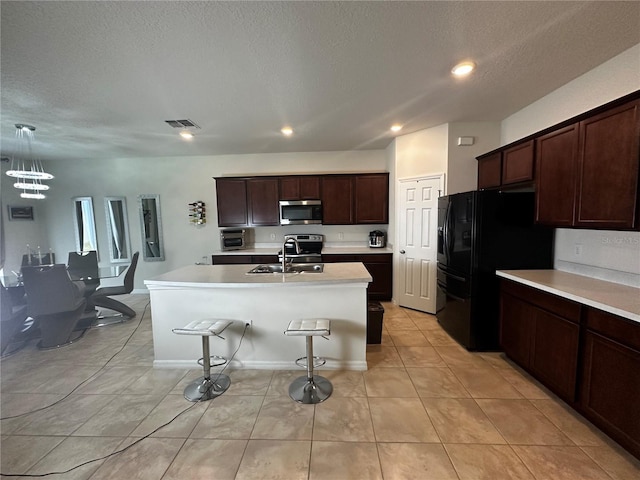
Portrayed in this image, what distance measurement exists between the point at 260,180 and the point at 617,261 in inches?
178

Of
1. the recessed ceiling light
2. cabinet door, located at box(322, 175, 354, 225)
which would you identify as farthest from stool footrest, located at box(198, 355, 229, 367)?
the recessed ceiling light

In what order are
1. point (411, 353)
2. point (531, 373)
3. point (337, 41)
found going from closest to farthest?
point (337, 41) → point (531, 373) → point (411, 353)

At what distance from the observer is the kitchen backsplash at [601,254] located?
1938mm

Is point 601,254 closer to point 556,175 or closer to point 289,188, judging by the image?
point 556,175

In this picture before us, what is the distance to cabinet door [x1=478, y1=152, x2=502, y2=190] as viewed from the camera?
115 inches

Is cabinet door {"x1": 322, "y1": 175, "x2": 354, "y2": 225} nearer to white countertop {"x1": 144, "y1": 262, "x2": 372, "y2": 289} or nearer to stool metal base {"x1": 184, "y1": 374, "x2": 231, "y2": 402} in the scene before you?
white countertop {"x1": 144, "y1": 262, "x2": 372, "y2": 289}

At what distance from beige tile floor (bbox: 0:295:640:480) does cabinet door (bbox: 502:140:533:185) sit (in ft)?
6.16

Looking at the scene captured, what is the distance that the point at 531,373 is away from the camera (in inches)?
87.6

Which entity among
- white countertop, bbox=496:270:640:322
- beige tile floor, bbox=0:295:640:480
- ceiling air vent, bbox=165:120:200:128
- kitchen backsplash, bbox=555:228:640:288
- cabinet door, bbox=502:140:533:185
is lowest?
beige tile floor, bbox=0:295:640:480

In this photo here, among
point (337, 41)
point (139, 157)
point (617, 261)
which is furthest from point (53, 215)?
point (617, 261)

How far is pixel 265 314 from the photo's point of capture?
8.00 ft

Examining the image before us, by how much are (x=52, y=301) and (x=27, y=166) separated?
140 inches

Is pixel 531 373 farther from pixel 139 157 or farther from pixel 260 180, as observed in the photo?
pixel 139 157

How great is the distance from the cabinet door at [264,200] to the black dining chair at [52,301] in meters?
2.65
